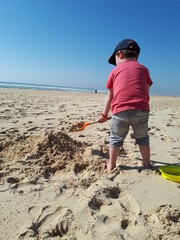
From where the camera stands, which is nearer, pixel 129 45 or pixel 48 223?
pixel 48 223

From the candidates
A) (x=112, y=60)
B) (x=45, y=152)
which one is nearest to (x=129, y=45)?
(x=112, y=60)

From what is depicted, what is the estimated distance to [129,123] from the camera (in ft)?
7.15

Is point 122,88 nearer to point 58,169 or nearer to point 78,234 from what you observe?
point 58,169

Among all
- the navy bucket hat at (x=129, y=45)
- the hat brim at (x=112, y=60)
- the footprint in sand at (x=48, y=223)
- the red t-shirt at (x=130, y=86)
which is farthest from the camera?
the hat brim at (x=112, y=60)

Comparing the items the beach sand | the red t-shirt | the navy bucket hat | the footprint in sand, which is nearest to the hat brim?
the navy bucket hat

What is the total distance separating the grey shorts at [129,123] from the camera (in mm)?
2129

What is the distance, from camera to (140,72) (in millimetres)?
2229

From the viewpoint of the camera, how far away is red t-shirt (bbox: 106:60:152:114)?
213 centimetres

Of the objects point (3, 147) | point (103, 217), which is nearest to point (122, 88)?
point (103, 217)

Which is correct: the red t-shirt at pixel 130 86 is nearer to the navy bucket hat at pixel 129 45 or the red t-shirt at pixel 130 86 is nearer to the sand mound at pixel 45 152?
the navy bucket hat at pixel 129 45

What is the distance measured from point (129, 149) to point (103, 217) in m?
1.62

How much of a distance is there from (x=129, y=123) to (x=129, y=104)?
0.72ft

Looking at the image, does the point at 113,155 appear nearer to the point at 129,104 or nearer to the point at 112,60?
the point at 129,104

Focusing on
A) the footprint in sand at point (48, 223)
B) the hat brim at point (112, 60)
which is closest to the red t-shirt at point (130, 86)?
the hat brim at point (112, 60)
